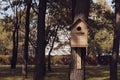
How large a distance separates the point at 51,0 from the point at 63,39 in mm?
27298

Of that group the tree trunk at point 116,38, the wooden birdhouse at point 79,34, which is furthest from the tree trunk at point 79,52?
the tree trunk at point 116,38

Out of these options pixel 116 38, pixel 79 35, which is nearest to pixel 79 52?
pixel 79 35

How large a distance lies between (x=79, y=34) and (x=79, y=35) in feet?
0.08

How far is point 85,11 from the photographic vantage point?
9867 mm

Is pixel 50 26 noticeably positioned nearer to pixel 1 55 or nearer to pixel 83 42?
pixel 1 55

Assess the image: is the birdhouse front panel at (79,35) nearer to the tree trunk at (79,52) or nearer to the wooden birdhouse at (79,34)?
the wooden birdhouse at (79,34)

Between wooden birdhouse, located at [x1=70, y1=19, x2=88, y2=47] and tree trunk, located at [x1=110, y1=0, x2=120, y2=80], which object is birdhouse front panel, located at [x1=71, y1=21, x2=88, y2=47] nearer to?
wooden birdhouse, located at [x1=70, y1=19, x2=88, y2=47]

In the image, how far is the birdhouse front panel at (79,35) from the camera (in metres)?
9.94

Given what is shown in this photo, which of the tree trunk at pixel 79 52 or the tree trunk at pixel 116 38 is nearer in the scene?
the tree trunk at pixel 79 52

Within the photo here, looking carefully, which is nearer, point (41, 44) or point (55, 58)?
point (41, 44)

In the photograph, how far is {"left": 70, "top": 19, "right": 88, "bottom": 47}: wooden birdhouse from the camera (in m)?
9.94

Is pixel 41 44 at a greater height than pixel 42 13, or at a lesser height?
lesser

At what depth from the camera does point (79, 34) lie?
397 inches

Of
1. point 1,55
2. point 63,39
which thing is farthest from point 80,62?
point 1,55
